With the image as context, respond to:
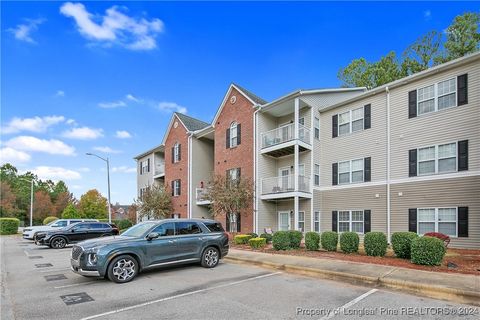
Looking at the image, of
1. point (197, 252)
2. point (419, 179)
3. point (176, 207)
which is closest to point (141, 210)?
point (176, 207)

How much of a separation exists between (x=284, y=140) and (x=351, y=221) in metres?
6.22

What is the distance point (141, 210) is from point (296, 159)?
16488 mm

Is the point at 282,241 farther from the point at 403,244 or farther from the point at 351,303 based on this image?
the point at 351,303

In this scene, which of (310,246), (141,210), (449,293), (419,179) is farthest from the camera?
(141,210)

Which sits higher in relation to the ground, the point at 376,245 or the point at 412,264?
the point at 376,245

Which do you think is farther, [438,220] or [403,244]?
[438,220]

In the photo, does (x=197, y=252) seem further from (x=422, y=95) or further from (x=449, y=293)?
(x=422, y=95)

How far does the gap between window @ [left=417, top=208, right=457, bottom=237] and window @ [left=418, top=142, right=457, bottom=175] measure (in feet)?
5.96

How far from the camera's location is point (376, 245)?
37.8 feet

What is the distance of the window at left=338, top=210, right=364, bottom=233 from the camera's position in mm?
18188

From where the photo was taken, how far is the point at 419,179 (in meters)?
15.8

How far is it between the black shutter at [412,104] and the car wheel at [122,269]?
14738 mm

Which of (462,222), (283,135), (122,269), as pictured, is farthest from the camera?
(283,135)

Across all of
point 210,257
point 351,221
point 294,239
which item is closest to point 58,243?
point 210,257
